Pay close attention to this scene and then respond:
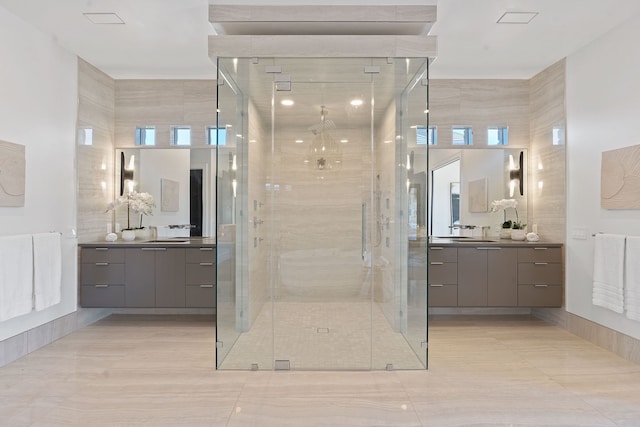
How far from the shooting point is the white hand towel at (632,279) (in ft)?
10.6

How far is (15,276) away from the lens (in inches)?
129

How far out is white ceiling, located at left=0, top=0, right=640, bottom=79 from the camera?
318 centimetres

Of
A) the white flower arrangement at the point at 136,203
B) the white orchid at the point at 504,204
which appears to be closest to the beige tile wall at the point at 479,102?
the white orchid at the point at 504,204

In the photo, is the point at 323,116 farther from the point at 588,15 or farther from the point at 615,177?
the point at 615,177

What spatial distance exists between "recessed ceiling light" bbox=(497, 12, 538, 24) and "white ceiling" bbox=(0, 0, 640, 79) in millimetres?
49

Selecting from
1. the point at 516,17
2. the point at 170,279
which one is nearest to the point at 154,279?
the point at 170,279

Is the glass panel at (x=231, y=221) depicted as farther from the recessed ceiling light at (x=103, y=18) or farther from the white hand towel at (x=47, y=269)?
the white hand towel at (x=47, y=269)

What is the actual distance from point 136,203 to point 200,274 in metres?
1.14

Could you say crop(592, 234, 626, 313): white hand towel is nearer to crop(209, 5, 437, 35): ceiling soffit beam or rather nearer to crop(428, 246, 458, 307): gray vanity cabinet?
crop(428, 246, 458, 307): gray vanity cabinet

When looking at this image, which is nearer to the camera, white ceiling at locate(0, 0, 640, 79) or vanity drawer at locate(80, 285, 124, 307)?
white ceiling at locate(0, 0, 640, 79)

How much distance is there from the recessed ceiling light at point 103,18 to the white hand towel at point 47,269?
180 centimetres

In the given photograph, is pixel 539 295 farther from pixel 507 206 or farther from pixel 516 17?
pixel 516 17

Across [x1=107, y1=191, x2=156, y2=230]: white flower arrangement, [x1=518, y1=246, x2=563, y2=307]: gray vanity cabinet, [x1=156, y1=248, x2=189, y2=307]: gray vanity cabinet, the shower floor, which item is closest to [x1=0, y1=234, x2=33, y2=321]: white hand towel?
[x1=156, y1=248, x2=189, y2=307]: gray vanity cabinet

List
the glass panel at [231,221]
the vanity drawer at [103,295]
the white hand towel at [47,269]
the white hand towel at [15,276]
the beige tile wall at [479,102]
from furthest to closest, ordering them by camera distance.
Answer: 1. the beige tile wall at [479,102]
2. the vanity drawer at [103,295]
3. the white hand towel at [47,269]
4. the glass panel at [231,221]
5. the white hand towel at [15,276]
